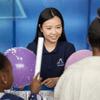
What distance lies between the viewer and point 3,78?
459 millimetres

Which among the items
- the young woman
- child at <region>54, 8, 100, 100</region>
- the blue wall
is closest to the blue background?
the blue wall

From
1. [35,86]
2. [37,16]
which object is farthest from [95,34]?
[37,16]

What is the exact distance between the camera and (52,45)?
93 centimetres

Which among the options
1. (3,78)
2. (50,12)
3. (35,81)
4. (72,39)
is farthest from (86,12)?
(3,78)

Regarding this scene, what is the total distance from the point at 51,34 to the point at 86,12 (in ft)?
2.32

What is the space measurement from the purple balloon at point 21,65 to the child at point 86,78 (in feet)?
0.93

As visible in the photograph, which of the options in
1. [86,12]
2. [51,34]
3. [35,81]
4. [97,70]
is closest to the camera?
[97,70]

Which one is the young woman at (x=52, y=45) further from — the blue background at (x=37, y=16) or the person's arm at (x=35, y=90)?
the blue background at (x=37, y=16)

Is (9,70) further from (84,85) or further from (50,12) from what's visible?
(50,12)

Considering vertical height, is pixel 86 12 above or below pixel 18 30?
above

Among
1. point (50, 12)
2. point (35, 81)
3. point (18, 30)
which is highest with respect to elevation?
point (50, 12)

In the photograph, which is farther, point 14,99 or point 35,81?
point 35,81

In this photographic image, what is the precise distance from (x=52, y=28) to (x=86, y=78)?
0.49 meters

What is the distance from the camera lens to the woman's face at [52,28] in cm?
84
